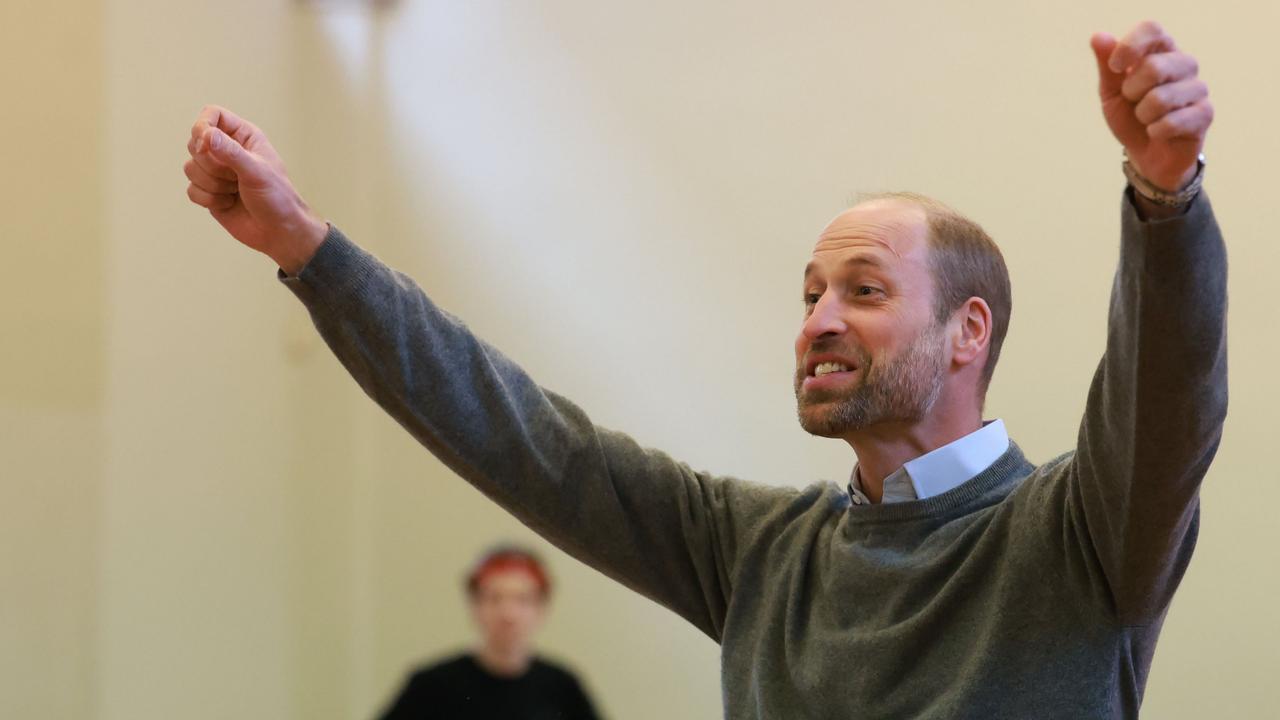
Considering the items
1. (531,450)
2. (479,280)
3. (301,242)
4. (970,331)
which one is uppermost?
(479,280)

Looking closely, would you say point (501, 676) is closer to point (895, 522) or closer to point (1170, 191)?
point (895, 522)

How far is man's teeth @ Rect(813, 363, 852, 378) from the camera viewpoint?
1.61m

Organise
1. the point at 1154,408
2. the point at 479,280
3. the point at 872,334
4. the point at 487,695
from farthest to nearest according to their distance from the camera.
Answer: the point at 479,280, the point at 487,695, the point at 872,334, the point at 1154,408

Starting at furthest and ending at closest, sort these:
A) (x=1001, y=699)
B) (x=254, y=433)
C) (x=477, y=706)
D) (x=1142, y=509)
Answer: (x=254, y=433) → (x=477, y=706) → (x=1001, y=699) → (x=1142, y=509)

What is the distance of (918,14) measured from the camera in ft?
11.9

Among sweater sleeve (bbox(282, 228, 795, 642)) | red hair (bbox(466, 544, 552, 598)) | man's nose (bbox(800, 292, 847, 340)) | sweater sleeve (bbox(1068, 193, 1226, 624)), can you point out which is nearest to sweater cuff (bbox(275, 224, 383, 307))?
sweater sleeve (bbox(282, 228, 795, 642))

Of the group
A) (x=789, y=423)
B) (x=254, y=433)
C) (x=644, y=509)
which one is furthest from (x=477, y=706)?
(x=644, y=509)

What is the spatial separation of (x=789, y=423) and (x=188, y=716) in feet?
6.69

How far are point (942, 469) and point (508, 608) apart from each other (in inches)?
88.3

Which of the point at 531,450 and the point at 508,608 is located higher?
the point at 531,450

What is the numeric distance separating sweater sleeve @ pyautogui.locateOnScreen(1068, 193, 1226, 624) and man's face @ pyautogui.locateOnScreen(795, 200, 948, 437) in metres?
0.32

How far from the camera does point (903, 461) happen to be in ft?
5.30

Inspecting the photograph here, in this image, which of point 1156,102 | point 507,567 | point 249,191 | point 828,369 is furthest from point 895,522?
point 507,567

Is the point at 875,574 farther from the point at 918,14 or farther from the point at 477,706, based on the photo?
the point at 918,14
